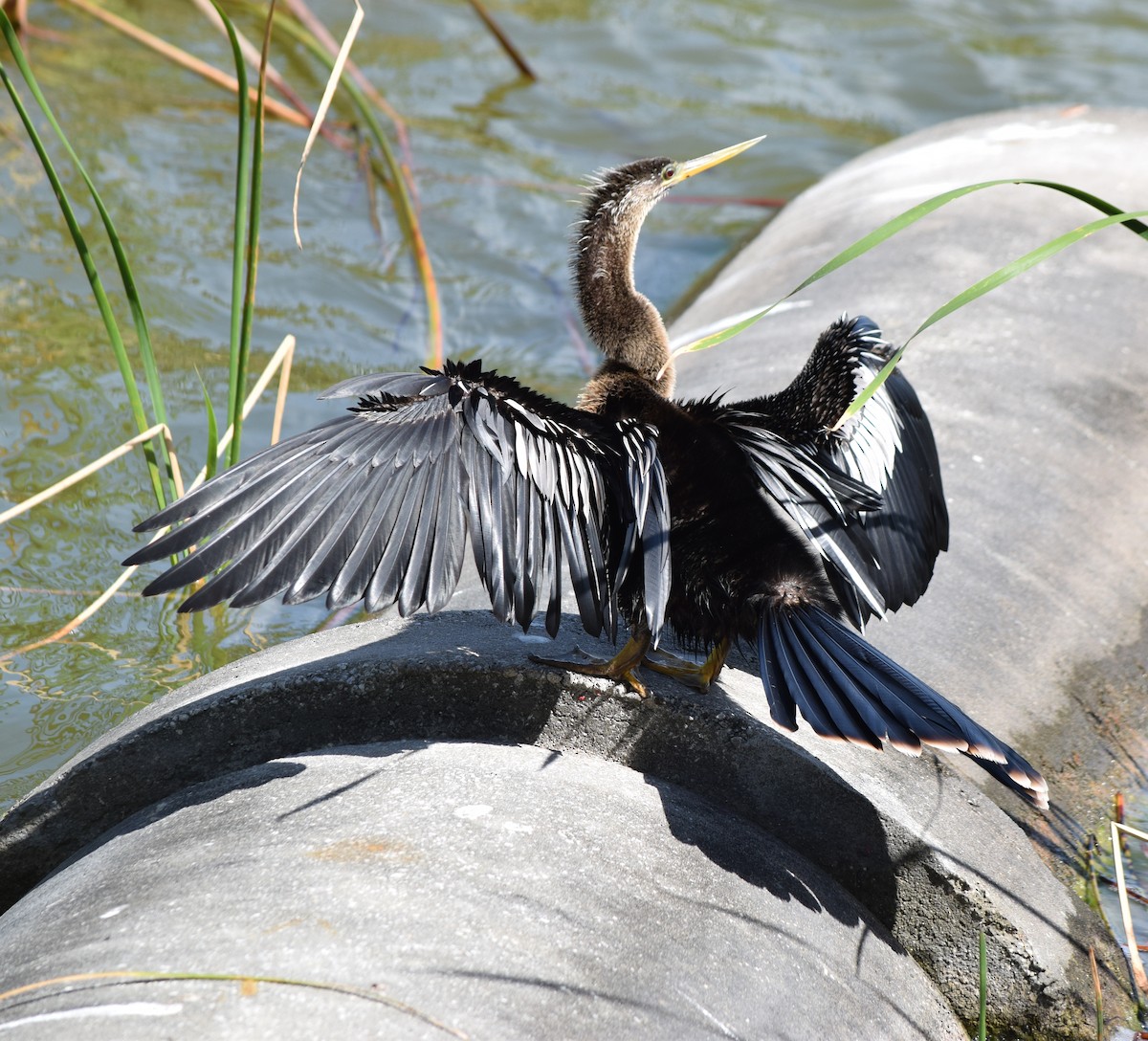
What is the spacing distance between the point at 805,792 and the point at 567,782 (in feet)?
1.11

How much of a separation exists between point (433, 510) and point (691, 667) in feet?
2.04

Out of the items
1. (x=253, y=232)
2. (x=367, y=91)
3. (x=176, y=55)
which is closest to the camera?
(x=253, y=232)

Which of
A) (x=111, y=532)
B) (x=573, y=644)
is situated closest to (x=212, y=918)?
(x=573, y=644)

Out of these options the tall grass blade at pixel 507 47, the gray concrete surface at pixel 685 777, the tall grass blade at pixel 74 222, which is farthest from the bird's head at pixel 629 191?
the tall grass blade at pixel 507 47

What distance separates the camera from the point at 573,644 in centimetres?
216

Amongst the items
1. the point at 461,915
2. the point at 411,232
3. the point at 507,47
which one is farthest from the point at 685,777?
the point at 507,47

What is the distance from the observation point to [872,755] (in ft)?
6.56

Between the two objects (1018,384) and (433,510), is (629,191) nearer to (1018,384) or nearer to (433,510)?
(1018,384)

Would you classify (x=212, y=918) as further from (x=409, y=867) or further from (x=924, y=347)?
(x=924, y=347)

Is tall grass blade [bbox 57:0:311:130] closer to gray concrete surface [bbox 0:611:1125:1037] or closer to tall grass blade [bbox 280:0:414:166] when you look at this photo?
tall grass blade [bbox 280:0:414:166]

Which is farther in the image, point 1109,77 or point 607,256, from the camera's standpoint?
point 1109,77

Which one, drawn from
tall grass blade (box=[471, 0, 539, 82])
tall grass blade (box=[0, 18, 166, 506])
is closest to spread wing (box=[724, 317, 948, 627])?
tall grass blade (box=[0, 18, 166, 506])

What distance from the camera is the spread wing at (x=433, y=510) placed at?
1758mm

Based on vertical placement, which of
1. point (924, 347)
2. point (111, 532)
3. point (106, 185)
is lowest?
point (111, 532)
